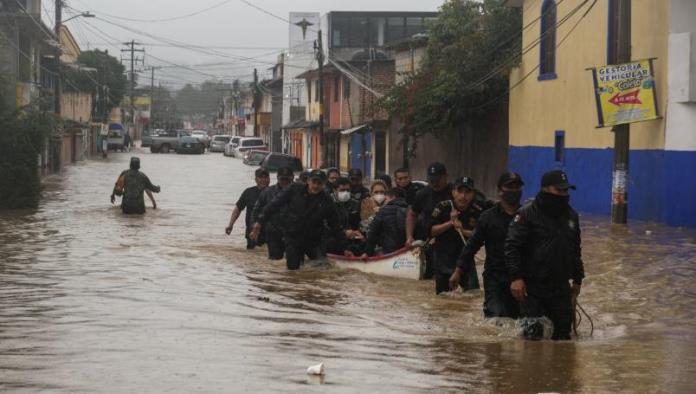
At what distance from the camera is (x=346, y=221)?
16.5 m

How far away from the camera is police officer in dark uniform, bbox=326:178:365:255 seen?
51.3 feet

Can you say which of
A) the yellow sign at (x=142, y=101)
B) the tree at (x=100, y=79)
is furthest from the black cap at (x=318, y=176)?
the yellow sign at (x=142, y=101)

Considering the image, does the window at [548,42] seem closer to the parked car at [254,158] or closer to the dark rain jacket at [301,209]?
the dark rain jacket at [301,209]

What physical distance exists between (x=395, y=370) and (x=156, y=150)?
277 feet

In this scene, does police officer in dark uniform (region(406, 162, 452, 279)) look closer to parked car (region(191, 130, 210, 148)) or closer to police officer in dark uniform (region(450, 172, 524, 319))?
police officer in dark uniform (region(450, 172, 524, 319))

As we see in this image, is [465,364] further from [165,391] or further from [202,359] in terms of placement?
[165,391]

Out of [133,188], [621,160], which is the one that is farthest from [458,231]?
[133,188]

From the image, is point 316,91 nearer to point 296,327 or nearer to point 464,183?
point 464,183

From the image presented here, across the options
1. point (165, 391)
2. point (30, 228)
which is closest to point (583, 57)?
point (30, 228)

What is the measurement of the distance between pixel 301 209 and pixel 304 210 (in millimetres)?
40

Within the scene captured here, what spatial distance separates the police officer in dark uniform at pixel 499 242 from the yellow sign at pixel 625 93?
1265 cm

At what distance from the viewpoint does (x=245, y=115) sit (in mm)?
133000

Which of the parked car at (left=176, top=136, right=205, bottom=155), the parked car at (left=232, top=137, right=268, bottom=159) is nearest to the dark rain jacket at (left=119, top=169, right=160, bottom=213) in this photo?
the parked car at (left=232, top=137, right=268, bottom=159)

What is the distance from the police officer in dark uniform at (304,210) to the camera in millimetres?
14633
